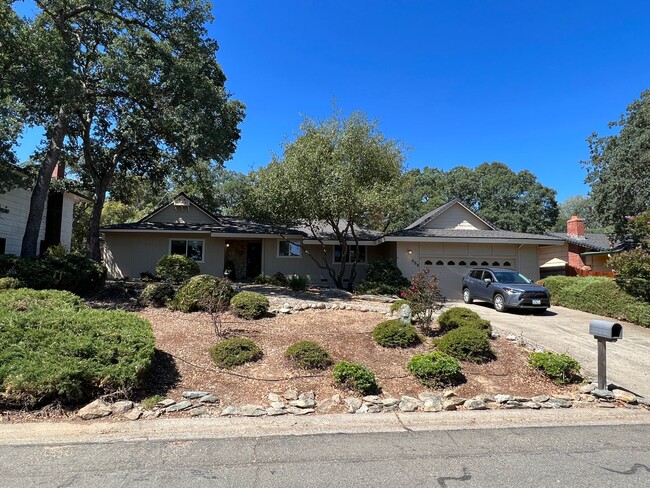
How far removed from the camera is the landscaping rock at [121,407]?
5.04 meters

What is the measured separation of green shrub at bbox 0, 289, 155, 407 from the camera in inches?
195

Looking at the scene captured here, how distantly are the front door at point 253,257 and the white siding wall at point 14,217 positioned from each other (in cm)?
1004

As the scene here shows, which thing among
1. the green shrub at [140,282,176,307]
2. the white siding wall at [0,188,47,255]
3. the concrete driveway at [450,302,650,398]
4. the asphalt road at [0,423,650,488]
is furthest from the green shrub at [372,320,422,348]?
the white siding wall at [0,188,47,255]

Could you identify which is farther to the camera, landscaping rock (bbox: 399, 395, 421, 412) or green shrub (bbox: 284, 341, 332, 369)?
green shrub (bbox: 284, 341, 332, 369)

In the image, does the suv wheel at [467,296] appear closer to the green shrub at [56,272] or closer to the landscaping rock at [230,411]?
the landscaping rock at [230,411]

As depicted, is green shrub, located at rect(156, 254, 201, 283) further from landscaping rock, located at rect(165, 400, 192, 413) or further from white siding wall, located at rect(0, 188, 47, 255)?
landscaping rock, located at rect(165, 400, 192, 413)

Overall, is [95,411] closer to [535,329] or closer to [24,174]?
[535,329]

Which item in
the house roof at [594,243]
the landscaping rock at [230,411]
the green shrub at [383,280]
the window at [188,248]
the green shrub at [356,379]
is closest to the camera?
the landscaping rock at [230,411]

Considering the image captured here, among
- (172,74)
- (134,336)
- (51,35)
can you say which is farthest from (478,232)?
(51,35)

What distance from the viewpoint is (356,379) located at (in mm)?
6066

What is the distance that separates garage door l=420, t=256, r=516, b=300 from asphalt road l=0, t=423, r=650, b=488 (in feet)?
45.4

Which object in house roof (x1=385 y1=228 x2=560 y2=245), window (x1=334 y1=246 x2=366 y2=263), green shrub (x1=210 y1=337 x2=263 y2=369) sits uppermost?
house roof (x1=385 y1=228 x2=560 y2=245)

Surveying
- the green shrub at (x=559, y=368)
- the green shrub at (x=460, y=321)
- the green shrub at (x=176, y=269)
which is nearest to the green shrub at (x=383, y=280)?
the green shrub at (x=176, y=269)

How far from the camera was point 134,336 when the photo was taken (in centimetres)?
610
